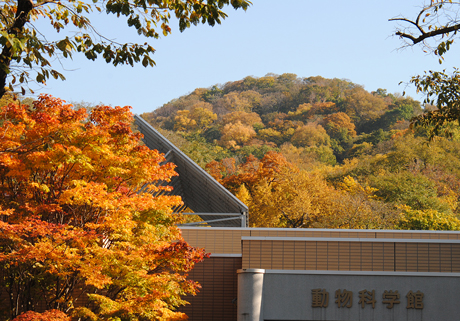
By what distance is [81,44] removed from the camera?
6.06 m

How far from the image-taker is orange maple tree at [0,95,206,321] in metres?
9.29

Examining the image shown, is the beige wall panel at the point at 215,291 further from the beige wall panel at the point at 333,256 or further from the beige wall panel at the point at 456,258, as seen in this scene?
the beige wall panel at the point at 456,258

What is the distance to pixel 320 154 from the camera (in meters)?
61.4

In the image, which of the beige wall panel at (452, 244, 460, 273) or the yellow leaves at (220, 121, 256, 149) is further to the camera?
the yellow leaves at (220, 121, 256, 149)

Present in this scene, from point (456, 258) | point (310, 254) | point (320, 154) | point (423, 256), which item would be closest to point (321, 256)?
point (310, 254)

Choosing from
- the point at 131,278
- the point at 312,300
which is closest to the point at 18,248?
the point at 131,278

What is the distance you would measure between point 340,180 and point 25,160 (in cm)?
3513

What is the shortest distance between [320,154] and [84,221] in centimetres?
5307

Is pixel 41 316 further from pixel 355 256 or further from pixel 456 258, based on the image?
pixel 456 258

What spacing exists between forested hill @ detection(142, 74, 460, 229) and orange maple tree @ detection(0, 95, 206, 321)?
7398mm

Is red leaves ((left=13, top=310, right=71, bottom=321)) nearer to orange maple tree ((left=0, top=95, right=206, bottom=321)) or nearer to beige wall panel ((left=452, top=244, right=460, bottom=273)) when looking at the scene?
orange maple tree ((left=0, top=95, right=206, bottom=321))

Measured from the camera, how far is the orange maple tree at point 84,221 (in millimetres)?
9289

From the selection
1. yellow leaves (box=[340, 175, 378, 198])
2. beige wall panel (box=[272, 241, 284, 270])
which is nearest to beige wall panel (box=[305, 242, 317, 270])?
beige wall panel (box=[272, 241, 284, 270])

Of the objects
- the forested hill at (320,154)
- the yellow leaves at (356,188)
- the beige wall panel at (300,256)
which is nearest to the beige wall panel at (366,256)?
the beige wall panel at (300,256)
